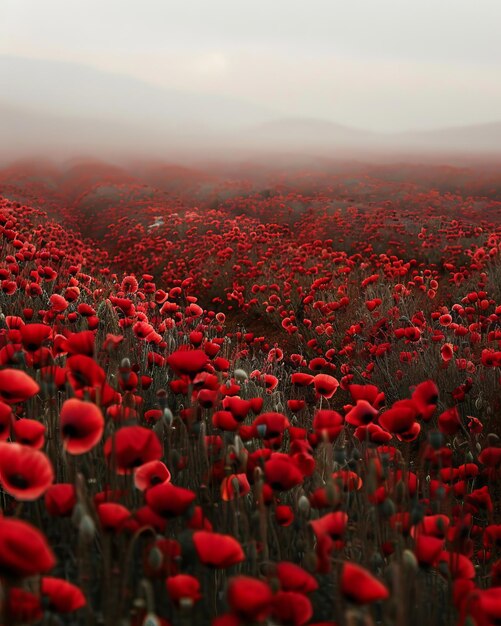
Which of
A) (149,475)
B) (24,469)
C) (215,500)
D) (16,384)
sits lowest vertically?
(215,500)

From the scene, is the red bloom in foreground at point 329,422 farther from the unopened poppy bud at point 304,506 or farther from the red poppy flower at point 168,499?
the red poppy flower at point 168,499

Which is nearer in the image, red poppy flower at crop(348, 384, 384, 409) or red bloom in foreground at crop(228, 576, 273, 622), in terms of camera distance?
red bloom in foreground at crop(228, 576, 273, 622)

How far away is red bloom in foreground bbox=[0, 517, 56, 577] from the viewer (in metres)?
0.79

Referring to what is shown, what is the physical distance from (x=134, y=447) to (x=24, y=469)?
0.71 feet

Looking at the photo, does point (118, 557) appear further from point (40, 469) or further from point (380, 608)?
point (380, 608)

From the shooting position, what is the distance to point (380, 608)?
1443mm

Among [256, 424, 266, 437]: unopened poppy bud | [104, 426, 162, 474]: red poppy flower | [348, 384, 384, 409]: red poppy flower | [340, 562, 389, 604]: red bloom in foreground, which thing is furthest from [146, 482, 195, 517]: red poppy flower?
[348, 384, 384, 409]: red poppy flower

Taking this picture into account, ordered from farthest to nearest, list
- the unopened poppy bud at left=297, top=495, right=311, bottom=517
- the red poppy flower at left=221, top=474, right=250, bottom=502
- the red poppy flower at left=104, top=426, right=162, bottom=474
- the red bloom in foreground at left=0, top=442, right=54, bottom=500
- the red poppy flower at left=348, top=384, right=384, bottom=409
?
the red poppy flower at left=348, top=384, right=384, bottom=409 → the unopened poppy bud at left=297, top=495, right=311, bottom=517 → the red poppy flower at left=221, top=474, right=250, bottom=502 → the red poppy flower at left=104, top=426, right=162, bottom=474 → the red bloom in foreground at left=0, top=442, right=54, bottom=500

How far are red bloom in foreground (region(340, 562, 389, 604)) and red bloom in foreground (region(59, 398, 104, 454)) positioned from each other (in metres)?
0.59

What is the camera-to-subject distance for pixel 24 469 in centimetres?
111

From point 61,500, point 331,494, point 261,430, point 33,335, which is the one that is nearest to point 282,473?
point 331,494

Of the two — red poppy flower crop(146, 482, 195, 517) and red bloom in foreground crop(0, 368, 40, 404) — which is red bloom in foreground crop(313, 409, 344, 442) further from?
red bloom in foreground crop(0, 368, 40, 404)

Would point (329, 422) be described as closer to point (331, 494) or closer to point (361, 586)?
point (331, 494)

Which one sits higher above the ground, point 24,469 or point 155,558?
point 24,469
